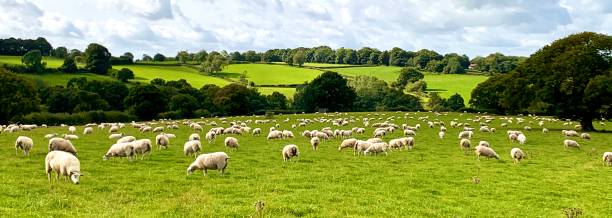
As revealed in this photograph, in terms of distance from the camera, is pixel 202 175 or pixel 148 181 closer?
pixel 148 181

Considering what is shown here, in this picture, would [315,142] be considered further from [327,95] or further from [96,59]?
[96,59]

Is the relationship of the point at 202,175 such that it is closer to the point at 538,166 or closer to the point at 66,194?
the point at 66,194

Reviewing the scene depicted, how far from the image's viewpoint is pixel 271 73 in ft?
556

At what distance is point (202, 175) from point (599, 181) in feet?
56.4

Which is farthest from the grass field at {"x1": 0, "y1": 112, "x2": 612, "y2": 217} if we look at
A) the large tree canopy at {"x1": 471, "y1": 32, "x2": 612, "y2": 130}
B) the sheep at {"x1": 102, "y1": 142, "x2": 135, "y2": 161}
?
the large tree canopy at {"x1": 471, "y1": 32, "x2": 612, "y2": 130}

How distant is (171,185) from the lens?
17.5 meters

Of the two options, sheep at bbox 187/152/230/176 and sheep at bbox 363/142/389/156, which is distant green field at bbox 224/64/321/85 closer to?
sheep at bbox 363/142/389/156

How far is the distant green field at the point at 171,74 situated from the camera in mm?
138000

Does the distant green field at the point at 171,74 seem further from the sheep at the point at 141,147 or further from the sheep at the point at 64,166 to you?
the sheep at the point at 64,166

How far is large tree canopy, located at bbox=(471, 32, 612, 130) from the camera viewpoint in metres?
52.6

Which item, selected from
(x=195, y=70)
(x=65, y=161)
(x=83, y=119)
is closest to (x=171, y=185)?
(x=65, y=161)

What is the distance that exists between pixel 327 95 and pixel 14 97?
59039mm

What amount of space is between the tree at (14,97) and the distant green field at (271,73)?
83.2 m

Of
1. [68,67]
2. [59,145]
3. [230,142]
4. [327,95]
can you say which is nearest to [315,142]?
[230,142]
